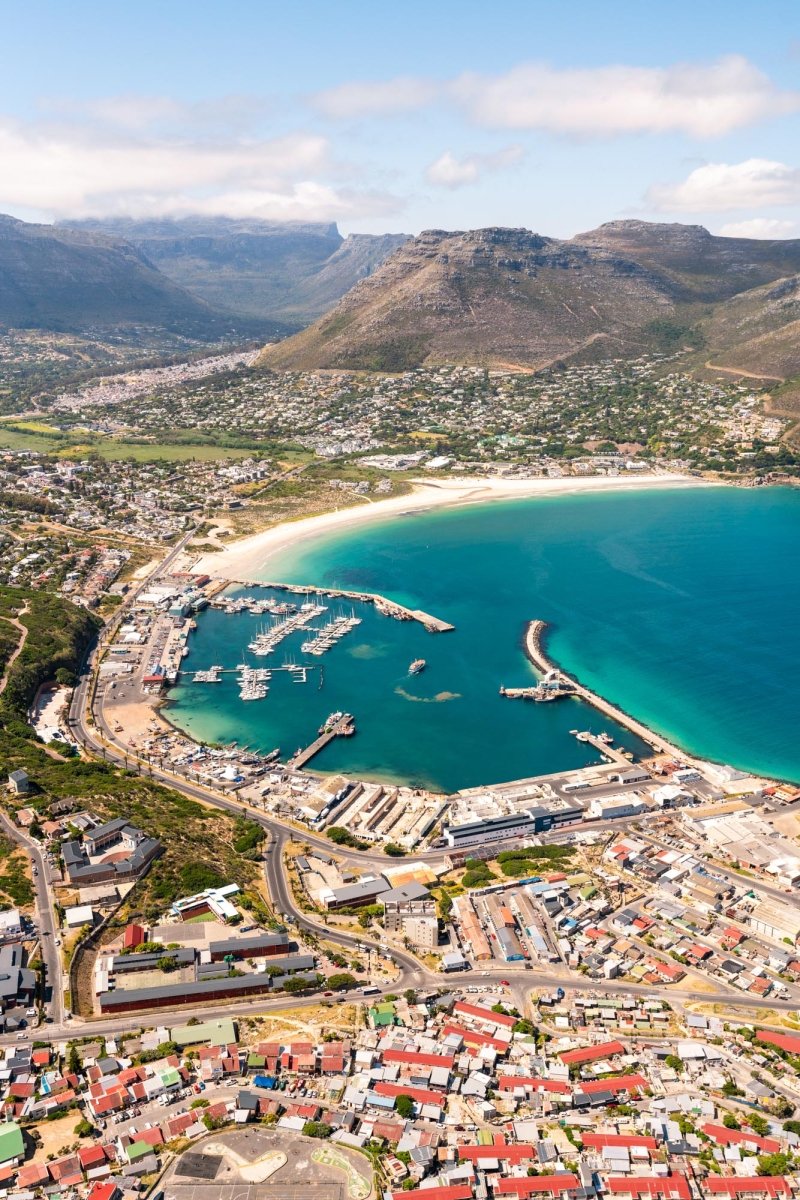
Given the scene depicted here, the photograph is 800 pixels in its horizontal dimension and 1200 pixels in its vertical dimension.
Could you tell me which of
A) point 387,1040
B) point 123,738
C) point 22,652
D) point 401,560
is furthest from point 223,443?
point 387,1040

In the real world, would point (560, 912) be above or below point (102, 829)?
below

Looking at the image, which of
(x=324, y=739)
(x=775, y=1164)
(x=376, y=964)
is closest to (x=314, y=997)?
(x=376, y=964)

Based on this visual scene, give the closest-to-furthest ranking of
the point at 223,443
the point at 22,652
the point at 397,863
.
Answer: the point at 397,863 < the point at 22,652 < the point at 223,443

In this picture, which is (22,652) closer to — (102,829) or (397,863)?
(102,829)

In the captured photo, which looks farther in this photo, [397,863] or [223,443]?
[223,443]

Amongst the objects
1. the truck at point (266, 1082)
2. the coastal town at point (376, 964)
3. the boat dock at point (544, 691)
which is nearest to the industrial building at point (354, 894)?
the coastal town at point (376, 964)

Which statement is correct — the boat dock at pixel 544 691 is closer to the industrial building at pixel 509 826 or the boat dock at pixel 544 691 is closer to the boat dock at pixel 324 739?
the boat dock at pixel 324 739
